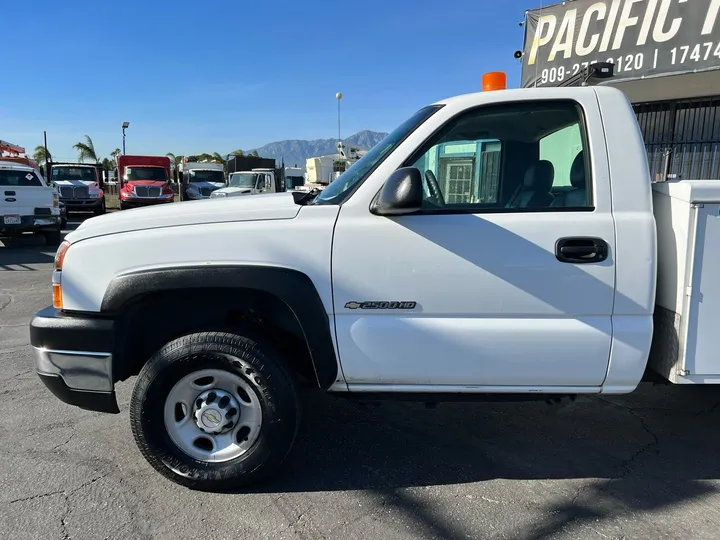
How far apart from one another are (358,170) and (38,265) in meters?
9.58

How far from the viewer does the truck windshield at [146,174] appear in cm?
2344

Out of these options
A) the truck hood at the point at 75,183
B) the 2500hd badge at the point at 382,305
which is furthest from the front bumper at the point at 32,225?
the 2500hd badge at the point at 382,305

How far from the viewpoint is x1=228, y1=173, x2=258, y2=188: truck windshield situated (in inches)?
916

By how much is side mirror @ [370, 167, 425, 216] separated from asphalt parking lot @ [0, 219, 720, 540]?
1497mm

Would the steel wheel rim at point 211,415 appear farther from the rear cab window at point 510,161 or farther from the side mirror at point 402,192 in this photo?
the rear cab window at point 510,161

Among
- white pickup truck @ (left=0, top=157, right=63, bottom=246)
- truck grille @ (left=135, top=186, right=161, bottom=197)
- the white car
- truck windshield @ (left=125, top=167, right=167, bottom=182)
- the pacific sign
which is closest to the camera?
the pacific sign

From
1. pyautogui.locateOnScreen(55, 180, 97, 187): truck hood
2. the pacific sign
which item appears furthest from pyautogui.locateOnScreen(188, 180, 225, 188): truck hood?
the pacific sign

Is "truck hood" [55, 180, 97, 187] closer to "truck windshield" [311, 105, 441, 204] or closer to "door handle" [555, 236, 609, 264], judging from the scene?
"truck windshield" [311, 105, 441, 204]

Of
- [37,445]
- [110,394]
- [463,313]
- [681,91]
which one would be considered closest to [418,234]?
[463,313]

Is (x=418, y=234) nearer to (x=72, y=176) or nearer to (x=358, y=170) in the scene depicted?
(x=358, y=170)

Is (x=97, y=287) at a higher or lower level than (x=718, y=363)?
higher

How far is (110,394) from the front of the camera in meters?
2.72

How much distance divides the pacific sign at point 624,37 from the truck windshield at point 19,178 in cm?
1103

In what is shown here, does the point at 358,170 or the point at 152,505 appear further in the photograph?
the point at 358,170
